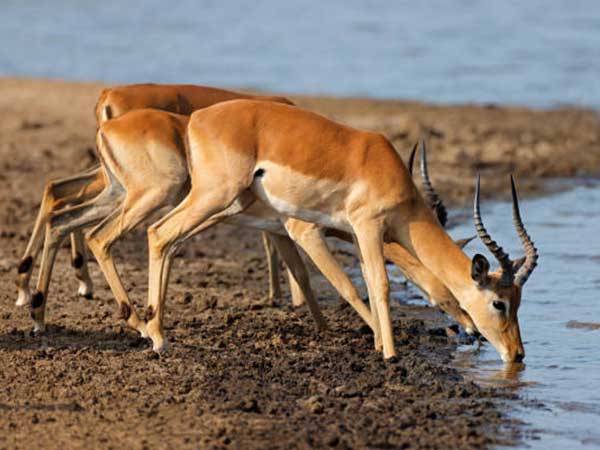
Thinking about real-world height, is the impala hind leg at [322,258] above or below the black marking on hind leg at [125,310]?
above

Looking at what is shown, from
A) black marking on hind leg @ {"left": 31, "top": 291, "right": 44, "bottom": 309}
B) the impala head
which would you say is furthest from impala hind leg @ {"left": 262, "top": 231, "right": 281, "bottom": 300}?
the impala head

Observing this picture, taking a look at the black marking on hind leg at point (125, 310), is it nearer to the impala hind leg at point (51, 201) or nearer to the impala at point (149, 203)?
the impala at point (149, 203)

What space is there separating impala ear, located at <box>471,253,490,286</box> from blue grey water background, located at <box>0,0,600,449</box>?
56 centimetres

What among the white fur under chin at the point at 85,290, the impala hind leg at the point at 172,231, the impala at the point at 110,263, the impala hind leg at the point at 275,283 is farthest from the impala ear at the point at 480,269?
the white fur under chin at the point at 85,290

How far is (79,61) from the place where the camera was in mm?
24141

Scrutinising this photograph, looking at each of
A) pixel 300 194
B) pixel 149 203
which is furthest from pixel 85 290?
pixel 300 194

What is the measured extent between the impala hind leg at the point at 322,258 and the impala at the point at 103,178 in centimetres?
93

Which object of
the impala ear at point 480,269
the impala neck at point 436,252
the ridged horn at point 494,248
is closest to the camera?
the ridged horn at point 494,248

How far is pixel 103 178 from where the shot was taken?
10023 mm

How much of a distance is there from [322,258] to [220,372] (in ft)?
4.57

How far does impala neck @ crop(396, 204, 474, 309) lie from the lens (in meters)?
8.57

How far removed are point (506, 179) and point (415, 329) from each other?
5.88 metres

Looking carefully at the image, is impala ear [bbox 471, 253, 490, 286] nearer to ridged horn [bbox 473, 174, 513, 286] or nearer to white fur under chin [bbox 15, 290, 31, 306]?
ridged horn [bbox 473, 174, 513, 286]

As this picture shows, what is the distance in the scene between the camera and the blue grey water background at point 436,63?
8.73m
